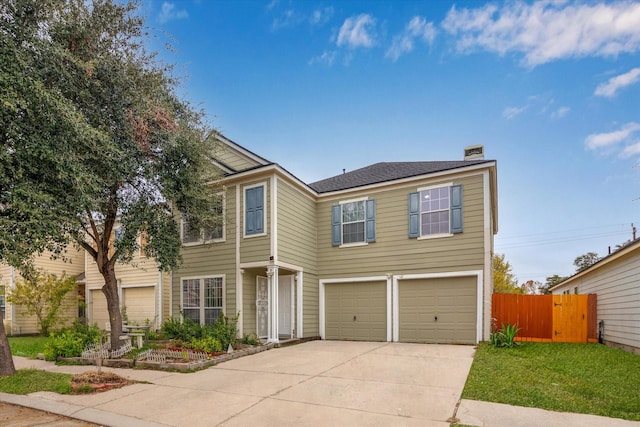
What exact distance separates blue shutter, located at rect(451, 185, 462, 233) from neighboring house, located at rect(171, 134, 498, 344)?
0.03 metres

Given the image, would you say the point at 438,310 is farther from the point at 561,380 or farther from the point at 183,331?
the point at 183,331

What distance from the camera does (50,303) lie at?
17016 mm

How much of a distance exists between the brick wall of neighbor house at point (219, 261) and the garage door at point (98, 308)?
21.7ft

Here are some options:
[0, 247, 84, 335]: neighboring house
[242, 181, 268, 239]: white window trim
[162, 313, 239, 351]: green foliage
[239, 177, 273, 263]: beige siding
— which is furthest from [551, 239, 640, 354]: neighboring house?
[0, 247, 84, 335]: neighboring house

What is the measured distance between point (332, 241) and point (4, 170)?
9310 mm

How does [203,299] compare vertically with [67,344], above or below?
above

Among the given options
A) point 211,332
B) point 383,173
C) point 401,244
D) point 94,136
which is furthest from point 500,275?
point 94,136

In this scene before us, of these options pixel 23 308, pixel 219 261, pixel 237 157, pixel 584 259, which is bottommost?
pixel 584 259

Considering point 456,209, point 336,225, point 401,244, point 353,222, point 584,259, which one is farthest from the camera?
point 584,259

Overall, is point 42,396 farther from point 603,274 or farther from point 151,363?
point 603,274

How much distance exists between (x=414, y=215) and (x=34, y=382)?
33.9 feet

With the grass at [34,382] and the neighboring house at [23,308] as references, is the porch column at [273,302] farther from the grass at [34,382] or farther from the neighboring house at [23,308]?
the neighboring house at [23,308]

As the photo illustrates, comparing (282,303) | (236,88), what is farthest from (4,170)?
(236,88)

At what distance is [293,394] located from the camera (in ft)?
19.3
